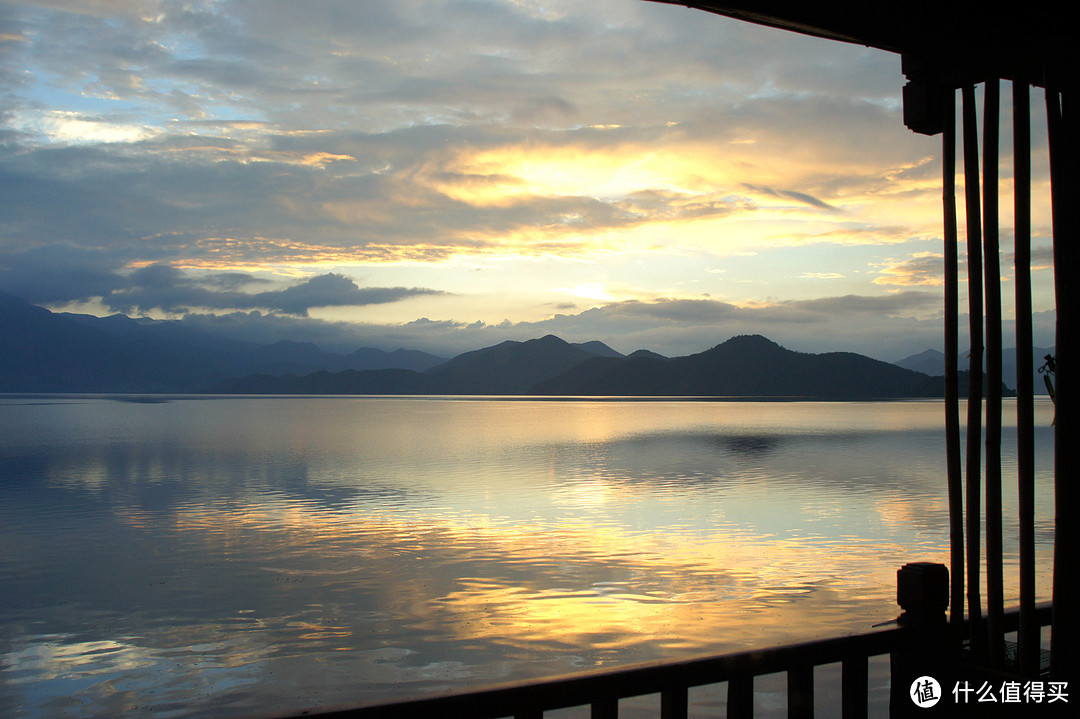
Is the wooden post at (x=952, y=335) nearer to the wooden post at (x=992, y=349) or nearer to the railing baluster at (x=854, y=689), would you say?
the wooden post at (x=992, y=349)

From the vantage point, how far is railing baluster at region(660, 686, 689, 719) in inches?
102

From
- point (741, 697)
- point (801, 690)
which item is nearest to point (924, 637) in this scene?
point (801, 690)

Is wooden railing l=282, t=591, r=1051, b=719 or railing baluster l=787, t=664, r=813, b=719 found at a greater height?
wooden railing l=282, t=591, r=1051, b=719

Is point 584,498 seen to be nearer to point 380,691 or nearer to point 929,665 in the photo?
point 380,691

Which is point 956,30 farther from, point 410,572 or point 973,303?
point 410,572

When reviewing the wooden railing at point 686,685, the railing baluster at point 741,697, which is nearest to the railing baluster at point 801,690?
the wooden railing at point 686,685

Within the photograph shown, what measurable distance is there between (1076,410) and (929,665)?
1.20 meters

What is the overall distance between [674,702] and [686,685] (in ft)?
0.28

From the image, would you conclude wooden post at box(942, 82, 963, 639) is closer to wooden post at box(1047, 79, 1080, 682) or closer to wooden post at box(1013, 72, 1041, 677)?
wooden post at box(1013, 72, 1041, 677)

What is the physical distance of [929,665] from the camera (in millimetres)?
3236

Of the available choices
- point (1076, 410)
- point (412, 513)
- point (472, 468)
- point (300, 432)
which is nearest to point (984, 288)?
point (1076, 410)

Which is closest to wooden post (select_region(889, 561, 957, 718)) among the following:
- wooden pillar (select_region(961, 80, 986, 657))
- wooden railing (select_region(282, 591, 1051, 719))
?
wooden railing (select_region(282, 591, 1051, 719))

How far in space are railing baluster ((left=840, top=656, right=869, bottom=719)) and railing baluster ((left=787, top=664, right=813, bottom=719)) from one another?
→ 21 centimetres

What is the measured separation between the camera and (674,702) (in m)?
2.61
